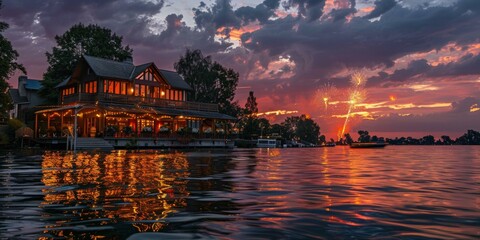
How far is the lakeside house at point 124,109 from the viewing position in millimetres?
44750

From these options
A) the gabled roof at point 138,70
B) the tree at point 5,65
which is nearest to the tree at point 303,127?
the gabled roof at point 138,70

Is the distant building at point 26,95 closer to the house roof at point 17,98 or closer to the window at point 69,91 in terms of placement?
the house roof at point 17,98

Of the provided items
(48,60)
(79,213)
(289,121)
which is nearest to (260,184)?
(79,213)

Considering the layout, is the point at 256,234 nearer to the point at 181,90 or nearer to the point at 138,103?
the point at 138,103

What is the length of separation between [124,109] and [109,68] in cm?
1055

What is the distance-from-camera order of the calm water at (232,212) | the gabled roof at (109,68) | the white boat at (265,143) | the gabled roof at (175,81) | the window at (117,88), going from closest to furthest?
the calm water at (232,212)
the gabled roof at (109,68)
the window at (117,88)
the gabled roof at (175,81)
the white boat at (265,143)

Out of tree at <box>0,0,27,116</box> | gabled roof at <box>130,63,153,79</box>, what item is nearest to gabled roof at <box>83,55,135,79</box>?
gabled roof at <box>130,63,153,79</box>

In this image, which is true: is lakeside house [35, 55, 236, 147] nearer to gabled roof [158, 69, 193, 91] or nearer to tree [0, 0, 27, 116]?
gabled roof [158, 69, 193, 91]

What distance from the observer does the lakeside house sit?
1762 inches

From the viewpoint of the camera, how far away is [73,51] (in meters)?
62.0

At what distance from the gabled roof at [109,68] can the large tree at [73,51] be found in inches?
385

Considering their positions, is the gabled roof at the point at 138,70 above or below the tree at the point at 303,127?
above

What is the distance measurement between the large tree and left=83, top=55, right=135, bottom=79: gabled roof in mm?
9784

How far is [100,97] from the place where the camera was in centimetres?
4728
